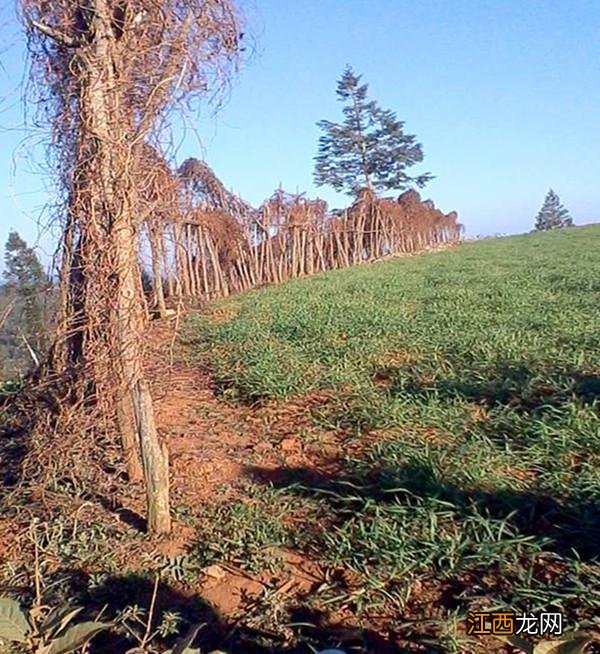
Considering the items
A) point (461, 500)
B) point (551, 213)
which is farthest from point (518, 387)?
point (551, 213)

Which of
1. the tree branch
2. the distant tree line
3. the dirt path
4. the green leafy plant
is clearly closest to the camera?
the green leafy plant

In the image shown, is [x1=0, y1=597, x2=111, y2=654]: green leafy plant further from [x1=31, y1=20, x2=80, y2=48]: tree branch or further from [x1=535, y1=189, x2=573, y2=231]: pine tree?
[x1=535, y1=189, x2=573, y2=231]: pine tree

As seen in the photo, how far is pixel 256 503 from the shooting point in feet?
9.32

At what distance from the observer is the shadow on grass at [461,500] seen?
2205mm

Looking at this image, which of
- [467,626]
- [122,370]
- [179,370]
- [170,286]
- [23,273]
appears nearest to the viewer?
[467,626]

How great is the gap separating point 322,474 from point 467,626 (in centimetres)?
127

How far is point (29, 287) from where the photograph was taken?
296 cm

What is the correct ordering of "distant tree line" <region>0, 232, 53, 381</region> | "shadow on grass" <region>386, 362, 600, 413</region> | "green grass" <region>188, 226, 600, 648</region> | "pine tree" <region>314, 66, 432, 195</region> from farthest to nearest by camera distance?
"pine tree" <region>314, 66, 432, 195</region> < "shadow on grass" <region>386, 362, 600, 413</region> < "distant tree line" <region>0, 232, 53, 381</region> < "green grass" <region>188, 226, 600, 648</region>

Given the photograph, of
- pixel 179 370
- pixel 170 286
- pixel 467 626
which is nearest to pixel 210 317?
pixel 179 370

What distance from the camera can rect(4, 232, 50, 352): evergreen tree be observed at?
114 inches

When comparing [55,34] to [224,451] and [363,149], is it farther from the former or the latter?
[363,149]

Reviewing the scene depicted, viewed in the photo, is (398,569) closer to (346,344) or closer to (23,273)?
(23,273)

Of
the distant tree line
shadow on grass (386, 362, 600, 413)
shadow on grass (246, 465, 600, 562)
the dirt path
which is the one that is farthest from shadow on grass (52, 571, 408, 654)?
shadow on grass (386, 362, 600, 413)

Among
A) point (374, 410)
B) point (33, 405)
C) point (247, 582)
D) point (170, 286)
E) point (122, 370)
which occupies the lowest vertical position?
point (247, 582)
